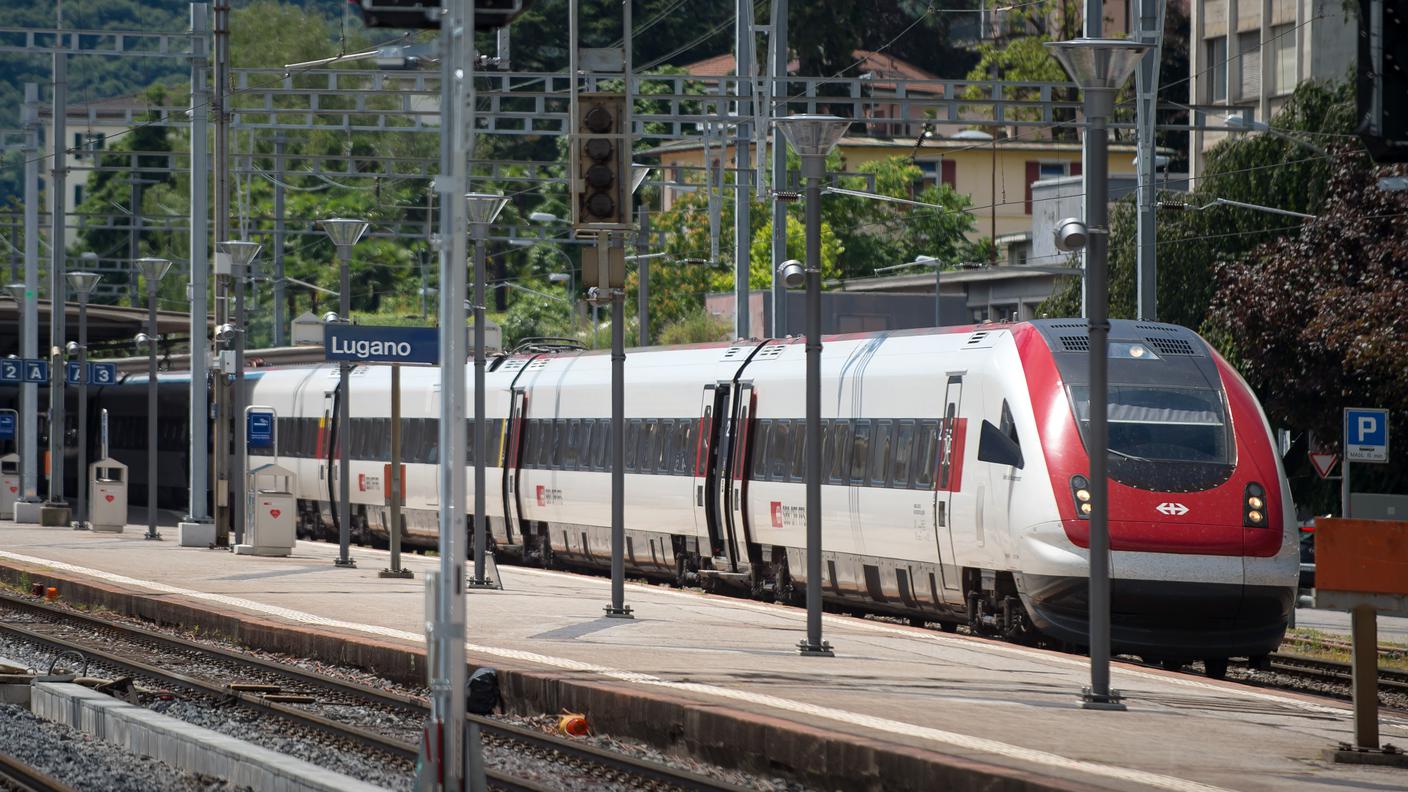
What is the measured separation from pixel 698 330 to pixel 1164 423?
39.6 meters

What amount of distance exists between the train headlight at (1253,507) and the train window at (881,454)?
449cm

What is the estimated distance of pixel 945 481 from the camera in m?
20.7

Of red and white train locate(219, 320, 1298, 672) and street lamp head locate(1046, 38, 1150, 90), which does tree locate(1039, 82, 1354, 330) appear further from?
street lamp head locate(1046, 38, 1150, 90)

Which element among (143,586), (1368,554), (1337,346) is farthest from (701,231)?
(1368,554)

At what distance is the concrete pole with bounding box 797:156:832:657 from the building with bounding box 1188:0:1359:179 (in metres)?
36.2

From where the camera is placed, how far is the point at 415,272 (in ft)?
320

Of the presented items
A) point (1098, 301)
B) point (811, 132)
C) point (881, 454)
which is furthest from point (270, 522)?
point (1098, 301)

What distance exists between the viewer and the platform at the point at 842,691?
11.0 metres

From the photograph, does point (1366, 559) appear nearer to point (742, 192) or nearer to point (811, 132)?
point (811, 132)

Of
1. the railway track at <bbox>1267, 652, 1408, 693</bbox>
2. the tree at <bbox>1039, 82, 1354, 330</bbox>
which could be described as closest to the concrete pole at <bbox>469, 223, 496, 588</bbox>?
the railway track at <bbox>1267, 652, 1408, 693</bbox>

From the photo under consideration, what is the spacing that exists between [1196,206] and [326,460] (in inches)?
677

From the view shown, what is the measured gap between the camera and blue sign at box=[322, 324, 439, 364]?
2484cm

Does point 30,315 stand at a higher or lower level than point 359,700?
higher

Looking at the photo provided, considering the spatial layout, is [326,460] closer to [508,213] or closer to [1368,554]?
[1368,554]
